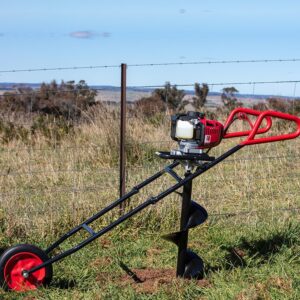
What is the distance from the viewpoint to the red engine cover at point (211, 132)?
435cm

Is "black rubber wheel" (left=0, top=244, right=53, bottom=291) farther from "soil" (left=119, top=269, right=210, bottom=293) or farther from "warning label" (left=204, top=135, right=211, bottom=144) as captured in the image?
"warning label" (left=204, top=135, right=211, bottom=144)

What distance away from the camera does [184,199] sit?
4.70 meters

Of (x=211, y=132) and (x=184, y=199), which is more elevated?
(x=211, y=132)

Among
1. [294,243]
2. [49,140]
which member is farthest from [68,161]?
[294,243]

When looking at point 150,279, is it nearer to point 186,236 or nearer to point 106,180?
point 186,236

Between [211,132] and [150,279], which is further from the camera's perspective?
[150,279]

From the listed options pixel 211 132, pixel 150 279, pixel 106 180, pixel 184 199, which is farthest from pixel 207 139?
pixel 106 180

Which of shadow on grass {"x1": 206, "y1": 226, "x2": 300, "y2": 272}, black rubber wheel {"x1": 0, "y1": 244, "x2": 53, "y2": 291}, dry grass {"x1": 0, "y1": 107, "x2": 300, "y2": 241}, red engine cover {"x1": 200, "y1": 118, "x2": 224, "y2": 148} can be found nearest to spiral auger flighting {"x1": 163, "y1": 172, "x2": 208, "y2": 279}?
shadow on grass {"x1": 206, "y1": 226, "x2": 300, "y2": 272}

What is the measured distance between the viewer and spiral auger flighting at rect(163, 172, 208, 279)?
4.70m

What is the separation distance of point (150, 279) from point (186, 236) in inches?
20.1

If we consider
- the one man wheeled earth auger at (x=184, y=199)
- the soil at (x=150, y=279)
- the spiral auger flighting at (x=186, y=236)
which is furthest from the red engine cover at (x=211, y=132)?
the soil at (x=150, y=279)

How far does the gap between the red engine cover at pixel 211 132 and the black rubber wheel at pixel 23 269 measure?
1.53m

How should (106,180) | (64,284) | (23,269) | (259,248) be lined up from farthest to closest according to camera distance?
(106,180) → (259,248) → (64,284) → (23,269)

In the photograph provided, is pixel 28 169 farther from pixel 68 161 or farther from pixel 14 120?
pixel 14 120
